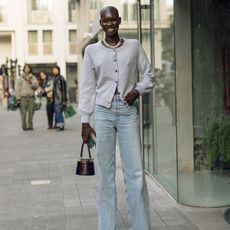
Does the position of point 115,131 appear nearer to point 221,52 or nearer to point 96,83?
point 96,83

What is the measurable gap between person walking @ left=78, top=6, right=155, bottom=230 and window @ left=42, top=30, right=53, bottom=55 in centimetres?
4684

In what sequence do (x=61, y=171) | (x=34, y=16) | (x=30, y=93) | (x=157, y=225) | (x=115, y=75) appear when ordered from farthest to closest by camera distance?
(x=34, y=16)
(x=30, y=93)
(x=61, y=171)
(x=157, y=225)
(x=115, y=75)

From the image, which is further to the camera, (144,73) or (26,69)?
(26,69)

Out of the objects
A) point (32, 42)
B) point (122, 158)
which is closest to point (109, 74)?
point (122, 158)

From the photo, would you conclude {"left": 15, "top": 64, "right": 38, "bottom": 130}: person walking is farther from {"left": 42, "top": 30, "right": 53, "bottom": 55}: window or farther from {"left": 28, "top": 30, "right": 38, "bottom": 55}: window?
{"left": 42, "top": 30, "right": 53, "bottom": 55}: window

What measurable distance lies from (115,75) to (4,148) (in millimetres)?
8385

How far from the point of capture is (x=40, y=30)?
50.3 meters

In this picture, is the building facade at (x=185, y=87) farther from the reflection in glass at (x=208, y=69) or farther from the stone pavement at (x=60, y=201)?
the stone pavement at (x=60, y=201)

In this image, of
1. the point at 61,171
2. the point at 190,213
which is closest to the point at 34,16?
the point at 61,171

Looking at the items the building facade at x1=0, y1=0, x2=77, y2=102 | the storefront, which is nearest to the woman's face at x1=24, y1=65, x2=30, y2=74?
the storefront

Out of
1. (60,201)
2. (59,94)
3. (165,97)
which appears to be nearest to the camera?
(60,201)

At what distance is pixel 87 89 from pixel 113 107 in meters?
0.26

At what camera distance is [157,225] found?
541 centimetres

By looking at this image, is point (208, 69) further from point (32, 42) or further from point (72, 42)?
point (32, 42)
